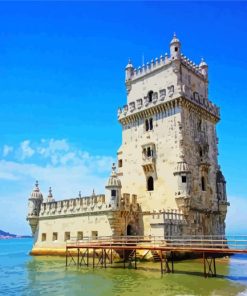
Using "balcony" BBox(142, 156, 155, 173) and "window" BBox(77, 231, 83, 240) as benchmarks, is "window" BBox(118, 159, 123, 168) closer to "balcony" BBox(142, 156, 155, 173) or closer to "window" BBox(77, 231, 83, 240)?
"balcony" BBox(142, 156, 155, 173)

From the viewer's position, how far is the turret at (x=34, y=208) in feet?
151

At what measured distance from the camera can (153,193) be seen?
39219mm

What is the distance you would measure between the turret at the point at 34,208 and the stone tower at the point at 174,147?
37.0 ft

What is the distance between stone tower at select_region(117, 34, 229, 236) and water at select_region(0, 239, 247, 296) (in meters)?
6.93

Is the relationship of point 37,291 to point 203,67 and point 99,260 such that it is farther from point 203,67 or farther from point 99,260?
point 203,67

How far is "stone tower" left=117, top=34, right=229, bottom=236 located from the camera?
37469mm

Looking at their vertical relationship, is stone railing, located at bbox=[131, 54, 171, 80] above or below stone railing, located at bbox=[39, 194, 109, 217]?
above

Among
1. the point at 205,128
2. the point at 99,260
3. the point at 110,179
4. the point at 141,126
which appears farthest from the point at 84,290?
the point at 205,128

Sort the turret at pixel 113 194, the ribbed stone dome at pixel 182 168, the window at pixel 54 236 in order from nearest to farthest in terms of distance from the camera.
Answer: the turret at pixel 113 194, the ribbed stone dome at pixel 182 168, the window at pixel 54 236

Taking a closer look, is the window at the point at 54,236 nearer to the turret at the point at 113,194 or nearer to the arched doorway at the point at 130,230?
the arched doorway at the point at 130,230

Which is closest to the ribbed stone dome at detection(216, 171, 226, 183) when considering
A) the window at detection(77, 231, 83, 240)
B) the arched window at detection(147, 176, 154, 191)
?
the arched window at detection(147, 176, 154, 191)

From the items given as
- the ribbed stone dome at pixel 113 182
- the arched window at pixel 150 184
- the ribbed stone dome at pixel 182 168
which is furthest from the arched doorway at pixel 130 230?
the ribbed stone dome at pixel 182 168

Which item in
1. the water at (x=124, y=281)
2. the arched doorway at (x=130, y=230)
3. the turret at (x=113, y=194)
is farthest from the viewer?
the arched doorway at (x=130, y=230)

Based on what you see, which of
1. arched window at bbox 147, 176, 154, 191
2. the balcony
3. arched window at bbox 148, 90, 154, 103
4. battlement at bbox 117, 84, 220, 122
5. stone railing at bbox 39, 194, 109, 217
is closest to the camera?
stone railing at bbox 39, 194, 109, 217
